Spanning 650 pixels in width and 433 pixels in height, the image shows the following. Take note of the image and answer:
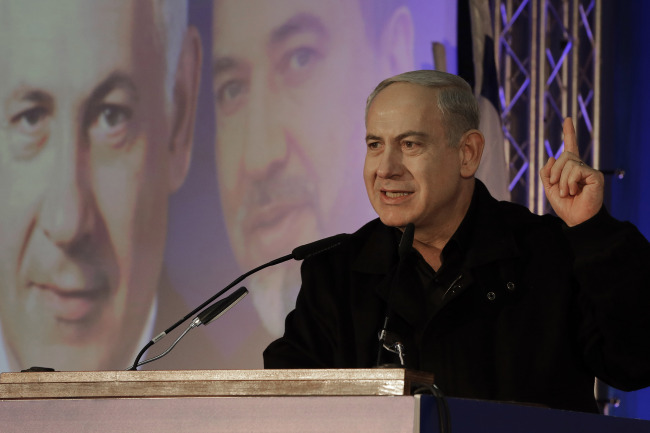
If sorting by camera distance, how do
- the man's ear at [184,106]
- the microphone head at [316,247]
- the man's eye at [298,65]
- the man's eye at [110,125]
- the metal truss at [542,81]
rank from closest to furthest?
the microphone head at [316,247], the man's eye at [110,125], the man's ear at [184,106], the man's eye at [298,65], the metal truss at [542,81]

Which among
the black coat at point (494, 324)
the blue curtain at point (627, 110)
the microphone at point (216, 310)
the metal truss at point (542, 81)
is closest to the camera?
the microphone at point (216, 310)

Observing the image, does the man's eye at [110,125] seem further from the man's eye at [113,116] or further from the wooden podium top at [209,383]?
the wooden podium top at [209,383]

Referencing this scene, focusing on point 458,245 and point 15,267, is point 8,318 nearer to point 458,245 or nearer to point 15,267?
point 15,267

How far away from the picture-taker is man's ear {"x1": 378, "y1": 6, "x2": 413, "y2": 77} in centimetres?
457

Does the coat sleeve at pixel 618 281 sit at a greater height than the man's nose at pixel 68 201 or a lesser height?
lesser

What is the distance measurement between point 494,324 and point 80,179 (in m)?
1.92

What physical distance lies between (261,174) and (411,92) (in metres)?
1.68

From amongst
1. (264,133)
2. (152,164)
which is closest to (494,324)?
(152,164)

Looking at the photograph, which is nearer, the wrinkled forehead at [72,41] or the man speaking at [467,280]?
the man speaking at [467,280]

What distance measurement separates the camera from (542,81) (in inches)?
205

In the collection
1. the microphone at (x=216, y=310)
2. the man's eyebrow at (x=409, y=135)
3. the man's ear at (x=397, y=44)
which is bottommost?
the microphone at (x=216, y=310)

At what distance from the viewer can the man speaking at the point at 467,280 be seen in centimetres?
210

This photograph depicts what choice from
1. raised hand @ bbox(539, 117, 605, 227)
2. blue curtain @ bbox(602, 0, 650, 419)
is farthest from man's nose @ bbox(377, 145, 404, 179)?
blue curtain @ bbox(602, 0, 650, 419)

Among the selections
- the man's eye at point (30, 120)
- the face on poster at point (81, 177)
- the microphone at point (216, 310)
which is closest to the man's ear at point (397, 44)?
the face on poster at point (81, 177)
